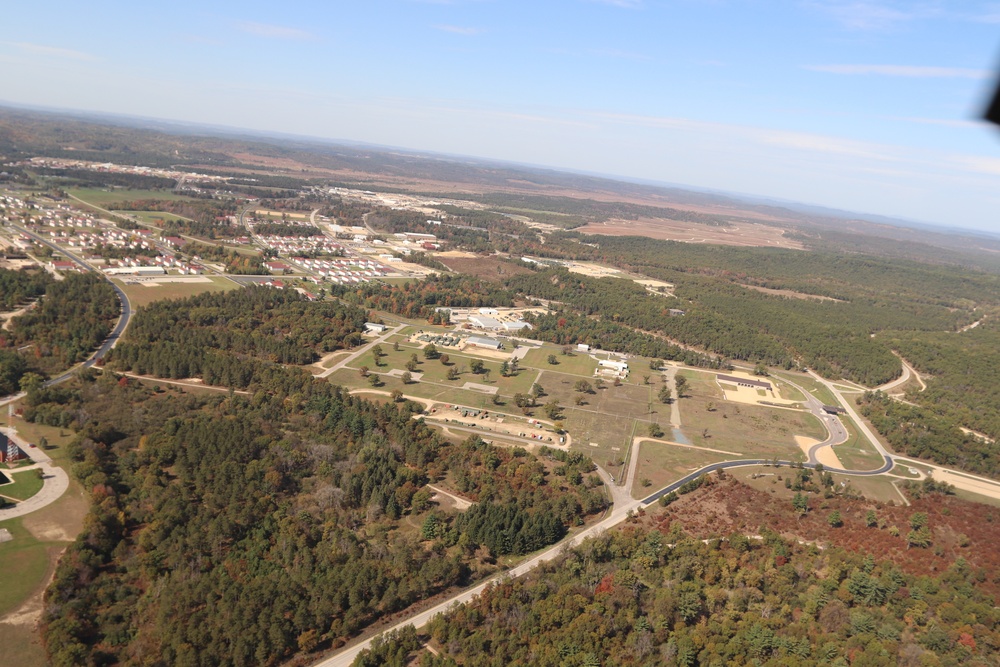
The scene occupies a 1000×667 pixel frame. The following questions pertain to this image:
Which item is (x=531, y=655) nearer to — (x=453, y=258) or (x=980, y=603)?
(x=980, y=603)

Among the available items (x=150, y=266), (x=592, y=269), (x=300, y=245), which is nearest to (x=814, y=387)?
(x=592, y=269)

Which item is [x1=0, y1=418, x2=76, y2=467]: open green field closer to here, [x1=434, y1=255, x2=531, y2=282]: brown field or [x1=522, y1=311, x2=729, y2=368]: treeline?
[x1=522, y1=311, x2=729, y2=368]: treeline

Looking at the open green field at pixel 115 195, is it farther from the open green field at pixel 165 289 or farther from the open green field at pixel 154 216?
the open green field at pixel 165 289

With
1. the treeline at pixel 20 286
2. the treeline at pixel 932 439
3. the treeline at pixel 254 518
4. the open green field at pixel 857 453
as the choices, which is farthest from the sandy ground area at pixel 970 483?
the treeline at pixel 20 286

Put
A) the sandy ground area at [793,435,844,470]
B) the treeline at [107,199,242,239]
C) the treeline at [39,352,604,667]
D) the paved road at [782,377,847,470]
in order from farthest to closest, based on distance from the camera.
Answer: the treeline at [107,199,242,239]
the paved road at [782,377,847,470]
the sandy ground area at [793,435,844,470]
the treeline at [39,352,604,667]

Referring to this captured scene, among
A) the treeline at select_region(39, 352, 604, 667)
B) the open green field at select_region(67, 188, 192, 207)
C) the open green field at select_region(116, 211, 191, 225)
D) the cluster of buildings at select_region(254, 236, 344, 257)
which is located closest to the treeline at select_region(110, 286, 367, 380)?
the treeline at select_region(39, 352, 604, 667)

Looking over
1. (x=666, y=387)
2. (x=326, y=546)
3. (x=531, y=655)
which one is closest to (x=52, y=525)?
(x=326, y=546)
